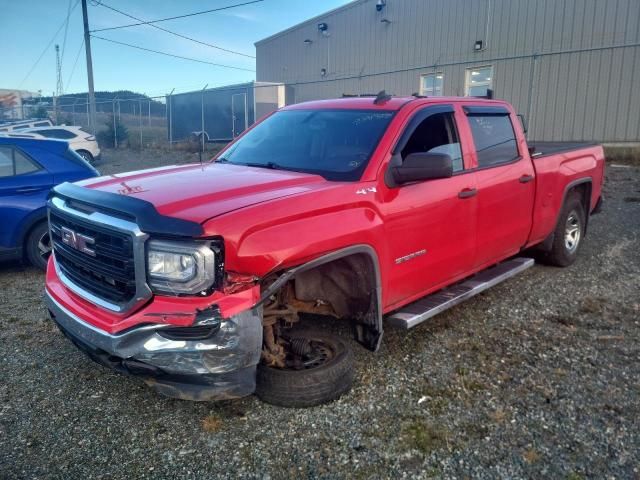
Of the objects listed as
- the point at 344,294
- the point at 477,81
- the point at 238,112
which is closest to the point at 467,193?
the point at 344,294

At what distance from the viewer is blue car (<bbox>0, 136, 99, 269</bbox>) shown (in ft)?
19.2

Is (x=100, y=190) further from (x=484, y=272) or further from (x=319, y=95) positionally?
(x=319, y=95)

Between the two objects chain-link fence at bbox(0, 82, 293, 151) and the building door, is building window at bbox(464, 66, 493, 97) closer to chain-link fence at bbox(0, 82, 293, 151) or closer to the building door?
chain-link fence at bbox(0, 82, 293, 151)

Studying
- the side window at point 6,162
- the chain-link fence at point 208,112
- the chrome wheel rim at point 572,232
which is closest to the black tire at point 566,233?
the chrome wheel rim at point 572,232

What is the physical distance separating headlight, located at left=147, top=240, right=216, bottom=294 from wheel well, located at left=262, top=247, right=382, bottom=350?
642 millimetres

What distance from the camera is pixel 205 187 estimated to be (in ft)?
10.6

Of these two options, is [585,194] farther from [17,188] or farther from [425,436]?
[17,188]

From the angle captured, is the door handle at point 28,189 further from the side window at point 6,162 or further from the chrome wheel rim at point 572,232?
the chrome wheel rim at point 572,232

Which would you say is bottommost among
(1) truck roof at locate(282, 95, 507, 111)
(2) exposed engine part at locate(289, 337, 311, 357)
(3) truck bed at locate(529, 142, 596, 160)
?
(2) exposed engine part at locate(289, 337, 311, 357)

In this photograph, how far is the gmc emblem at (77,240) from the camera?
121 inches

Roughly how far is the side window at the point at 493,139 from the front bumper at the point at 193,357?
269 centimetres

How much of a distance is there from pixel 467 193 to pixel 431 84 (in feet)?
55.1

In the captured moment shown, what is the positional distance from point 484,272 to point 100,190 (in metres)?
3.29

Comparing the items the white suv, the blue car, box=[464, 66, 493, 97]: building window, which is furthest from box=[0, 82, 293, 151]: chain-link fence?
the blue car
